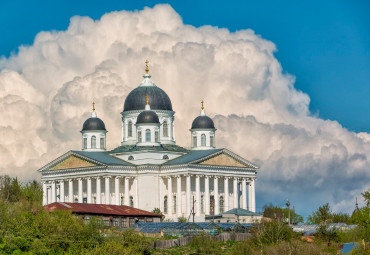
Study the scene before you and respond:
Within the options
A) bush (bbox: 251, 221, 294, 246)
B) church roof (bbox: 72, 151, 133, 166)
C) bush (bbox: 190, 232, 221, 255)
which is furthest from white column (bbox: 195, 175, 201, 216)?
bush (bbox: 251, 221, 294, 246)

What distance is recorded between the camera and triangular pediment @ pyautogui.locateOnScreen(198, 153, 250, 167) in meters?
146

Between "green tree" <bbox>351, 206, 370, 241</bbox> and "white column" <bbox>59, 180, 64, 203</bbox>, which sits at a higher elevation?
"white column" <bbox>59, 180, 64, 203</bbox>

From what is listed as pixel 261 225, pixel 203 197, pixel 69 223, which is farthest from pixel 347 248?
pixel 203 197

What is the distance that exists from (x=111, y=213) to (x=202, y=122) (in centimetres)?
2840

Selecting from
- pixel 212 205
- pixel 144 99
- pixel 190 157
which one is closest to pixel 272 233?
pixel 212 205

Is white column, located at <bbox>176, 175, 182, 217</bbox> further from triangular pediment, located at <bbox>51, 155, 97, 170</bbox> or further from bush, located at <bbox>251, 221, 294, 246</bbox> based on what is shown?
bush, located at <bbox>251, 221, 294, 246</bbox>

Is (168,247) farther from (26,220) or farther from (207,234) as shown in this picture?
(26,220)

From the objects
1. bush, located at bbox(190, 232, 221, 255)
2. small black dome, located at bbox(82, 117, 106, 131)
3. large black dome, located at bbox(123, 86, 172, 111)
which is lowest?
bush, located at bbox(190, 232, 221, 255)

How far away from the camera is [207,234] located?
116 m

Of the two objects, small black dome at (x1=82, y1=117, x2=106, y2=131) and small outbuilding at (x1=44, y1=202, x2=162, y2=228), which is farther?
small black dome at (x1=82, y1=117, x2=106, y2=131)

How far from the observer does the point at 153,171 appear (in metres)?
148

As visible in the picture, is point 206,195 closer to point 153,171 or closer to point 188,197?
point 188,197

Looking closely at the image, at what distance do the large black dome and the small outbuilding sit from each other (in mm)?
21119

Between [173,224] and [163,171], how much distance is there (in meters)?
22.0
